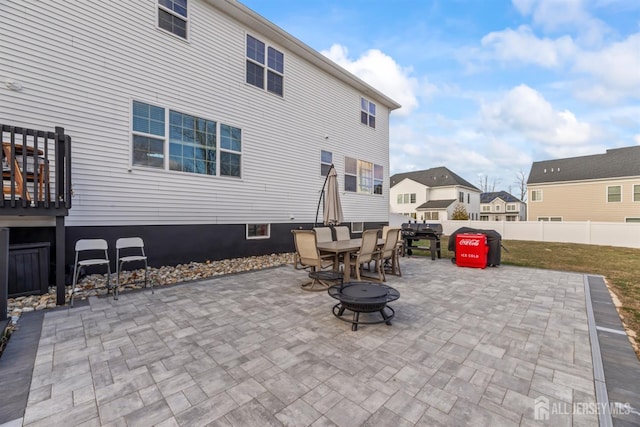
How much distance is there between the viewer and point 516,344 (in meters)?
2.94

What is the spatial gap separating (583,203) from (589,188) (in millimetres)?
1227

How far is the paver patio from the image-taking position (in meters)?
1.85

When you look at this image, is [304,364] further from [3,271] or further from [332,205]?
[332,205]

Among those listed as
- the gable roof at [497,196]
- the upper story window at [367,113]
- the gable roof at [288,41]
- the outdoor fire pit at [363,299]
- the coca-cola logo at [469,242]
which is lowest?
the outdoor fire pit at [363,299]

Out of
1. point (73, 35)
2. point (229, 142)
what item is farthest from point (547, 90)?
point (73, 35)

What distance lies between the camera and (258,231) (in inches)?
335

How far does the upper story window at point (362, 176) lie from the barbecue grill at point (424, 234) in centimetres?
371

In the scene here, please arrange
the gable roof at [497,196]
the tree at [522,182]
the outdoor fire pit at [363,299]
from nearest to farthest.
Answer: the outdoor fire pit at [363,299]
the gable roof at [497,196]
the tree at [522,182]

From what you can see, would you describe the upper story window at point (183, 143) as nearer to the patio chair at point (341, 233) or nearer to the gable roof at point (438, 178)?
the patio chair at point (341, 233)

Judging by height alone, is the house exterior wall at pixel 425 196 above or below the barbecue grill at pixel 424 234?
above

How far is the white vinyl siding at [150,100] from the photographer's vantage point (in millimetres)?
4980

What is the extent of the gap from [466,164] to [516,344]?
53.7m

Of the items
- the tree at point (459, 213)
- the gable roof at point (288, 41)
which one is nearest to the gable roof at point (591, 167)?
the tree at point (459, 213)

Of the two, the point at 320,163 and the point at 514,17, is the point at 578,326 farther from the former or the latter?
the point at 514,17
